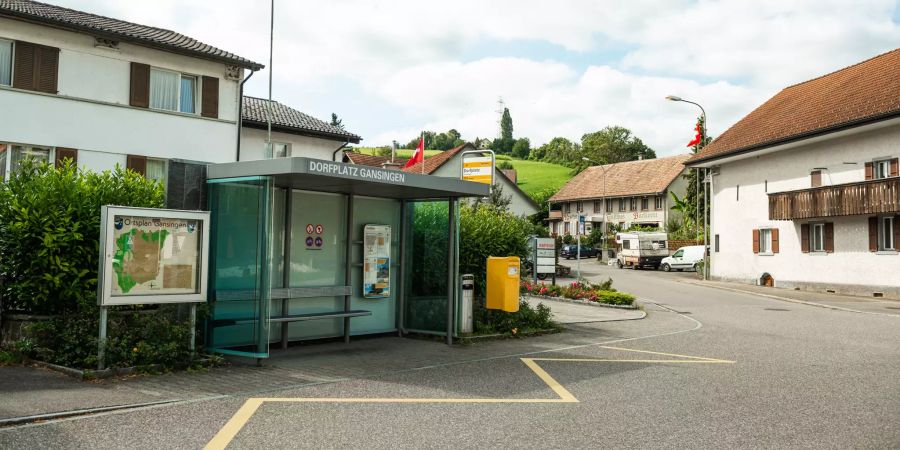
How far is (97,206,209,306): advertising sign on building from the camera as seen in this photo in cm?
868

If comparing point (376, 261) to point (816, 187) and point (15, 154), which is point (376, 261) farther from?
point (816, 187)

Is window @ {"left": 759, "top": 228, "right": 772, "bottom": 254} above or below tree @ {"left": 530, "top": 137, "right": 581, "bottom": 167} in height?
below

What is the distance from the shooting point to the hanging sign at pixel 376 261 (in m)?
12.2

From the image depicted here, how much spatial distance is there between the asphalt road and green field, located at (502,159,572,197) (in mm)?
82228

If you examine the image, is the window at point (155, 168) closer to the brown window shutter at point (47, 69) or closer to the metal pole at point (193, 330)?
the brown window shutter at point (47, 69)

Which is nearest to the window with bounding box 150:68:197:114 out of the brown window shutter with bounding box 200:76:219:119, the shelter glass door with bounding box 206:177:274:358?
the brown window shutter with bounding box 200:76:219:119

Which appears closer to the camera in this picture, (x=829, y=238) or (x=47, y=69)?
(x=47, y=69)

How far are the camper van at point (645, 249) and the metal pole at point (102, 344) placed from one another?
4288cm

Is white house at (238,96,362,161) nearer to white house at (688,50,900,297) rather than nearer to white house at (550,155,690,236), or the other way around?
white house at (688,50,900,297)

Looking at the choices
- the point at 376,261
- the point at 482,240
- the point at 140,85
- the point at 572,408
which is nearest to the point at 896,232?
the point at 482,240

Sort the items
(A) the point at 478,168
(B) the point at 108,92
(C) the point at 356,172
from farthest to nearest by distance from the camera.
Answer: (B) the point at 108,92 < (A) the point at 478,168 < (C) the point at 356,172

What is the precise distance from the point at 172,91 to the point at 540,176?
86207mm

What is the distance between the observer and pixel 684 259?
46.5 meters

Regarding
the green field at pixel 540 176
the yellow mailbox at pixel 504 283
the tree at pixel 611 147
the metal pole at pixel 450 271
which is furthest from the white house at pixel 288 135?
the tree at pixel 611 147
